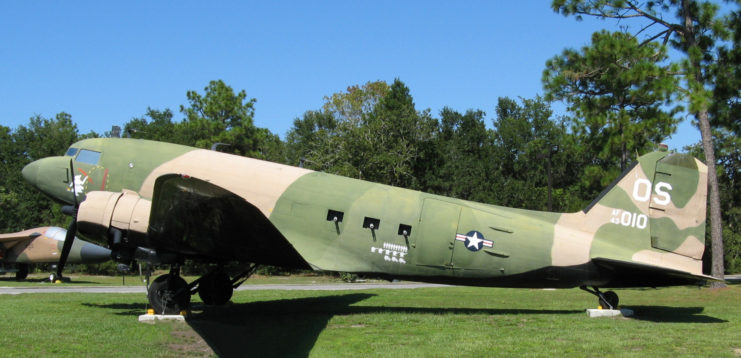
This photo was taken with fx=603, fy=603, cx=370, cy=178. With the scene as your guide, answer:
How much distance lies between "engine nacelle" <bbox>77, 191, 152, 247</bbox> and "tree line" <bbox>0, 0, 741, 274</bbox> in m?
11.6

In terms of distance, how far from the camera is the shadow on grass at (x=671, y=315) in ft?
38.0

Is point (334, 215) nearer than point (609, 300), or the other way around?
point (334, 215)

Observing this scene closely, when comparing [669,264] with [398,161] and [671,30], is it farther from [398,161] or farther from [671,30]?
[398,161]

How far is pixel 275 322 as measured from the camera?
38.2 feet

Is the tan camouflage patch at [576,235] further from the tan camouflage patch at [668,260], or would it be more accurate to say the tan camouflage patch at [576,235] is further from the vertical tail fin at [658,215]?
the tan camouflage patch at [668,260]

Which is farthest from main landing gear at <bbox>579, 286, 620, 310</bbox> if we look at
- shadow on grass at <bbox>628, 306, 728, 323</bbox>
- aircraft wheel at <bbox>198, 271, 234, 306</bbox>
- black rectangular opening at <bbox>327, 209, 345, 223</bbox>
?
aircraft wheel at <bbox>198, 271, 234, 306</bbox>

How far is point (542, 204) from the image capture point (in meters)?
45.1

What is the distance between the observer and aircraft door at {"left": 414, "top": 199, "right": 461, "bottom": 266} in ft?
38.5

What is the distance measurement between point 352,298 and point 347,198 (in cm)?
542

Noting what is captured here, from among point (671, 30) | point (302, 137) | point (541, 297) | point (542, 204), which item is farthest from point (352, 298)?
point (302, 137)

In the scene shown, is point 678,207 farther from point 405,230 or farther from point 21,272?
point 21,272

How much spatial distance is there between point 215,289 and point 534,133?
51.5 m

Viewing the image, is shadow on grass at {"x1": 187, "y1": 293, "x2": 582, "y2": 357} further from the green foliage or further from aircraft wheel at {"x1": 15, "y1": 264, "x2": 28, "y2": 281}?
aircraft wheel at {"x1": 15, "y1": 264, "x2": 28, "y2": 281}

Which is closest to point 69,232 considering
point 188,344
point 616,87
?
point 188,344
